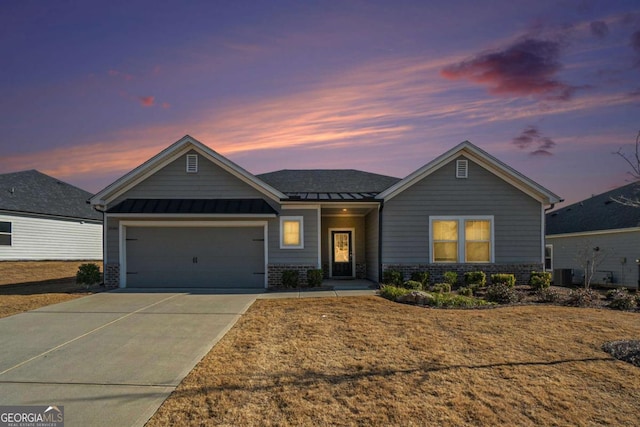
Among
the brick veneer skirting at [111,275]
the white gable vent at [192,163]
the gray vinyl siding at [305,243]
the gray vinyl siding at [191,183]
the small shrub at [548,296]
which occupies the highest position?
the white gable vent at [192,163]

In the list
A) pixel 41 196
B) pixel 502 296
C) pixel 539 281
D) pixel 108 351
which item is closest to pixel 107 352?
pixel 108 351

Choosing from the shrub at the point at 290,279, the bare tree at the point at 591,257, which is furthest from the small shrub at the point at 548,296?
the bare tree at the point at 591,257

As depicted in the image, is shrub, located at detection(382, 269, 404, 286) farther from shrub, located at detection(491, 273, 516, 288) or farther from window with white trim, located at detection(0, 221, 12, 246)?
window with white trim, located at detection(0, 221, 12, 246)

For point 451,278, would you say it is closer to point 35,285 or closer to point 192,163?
point 192,163

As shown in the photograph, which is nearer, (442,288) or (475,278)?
(442,288)

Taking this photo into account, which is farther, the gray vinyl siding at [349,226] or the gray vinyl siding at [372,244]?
the gray vinyl siding at [349,226]

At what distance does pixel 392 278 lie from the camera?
16141mm

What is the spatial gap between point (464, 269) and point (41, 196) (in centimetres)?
2667

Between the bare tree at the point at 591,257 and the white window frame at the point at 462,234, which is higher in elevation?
the white window frame at the point at 462,234

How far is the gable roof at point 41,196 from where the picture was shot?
25.4 meters

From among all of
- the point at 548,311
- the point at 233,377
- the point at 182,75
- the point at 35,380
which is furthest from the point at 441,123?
the point at 35,380

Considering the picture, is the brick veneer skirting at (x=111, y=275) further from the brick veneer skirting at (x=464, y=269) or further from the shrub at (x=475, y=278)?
the shrub at (x=475, y=278)

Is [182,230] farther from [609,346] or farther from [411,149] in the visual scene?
[609,346]

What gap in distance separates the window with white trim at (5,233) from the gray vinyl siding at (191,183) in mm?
13156
